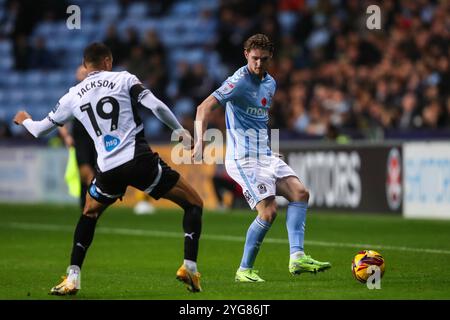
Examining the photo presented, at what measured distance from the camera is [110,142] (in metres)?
8.80

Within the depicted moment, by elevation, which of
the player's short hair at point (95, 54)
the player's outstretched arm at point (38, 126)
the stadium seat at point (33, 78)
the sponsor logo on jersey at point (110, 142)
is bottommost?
the sponsor logo on jersey at point (110, 142)

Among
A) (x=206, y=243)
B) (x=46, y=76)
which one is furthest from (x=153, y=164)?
(x=46, y=76)

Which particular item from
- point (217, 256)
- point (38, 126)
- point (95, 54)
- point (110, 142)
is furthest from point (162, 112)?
point (217, 256)

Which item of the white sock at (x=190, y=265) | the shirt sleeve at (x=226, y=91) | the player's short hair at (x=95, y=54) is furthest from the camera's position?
the shirt sleeve at (x=226, y=91)

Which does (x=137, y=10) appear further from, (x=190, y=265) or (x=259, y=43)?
(x=190, y=265)

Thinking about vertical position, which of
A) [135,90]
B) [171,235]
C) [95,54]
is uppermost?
[95,54]

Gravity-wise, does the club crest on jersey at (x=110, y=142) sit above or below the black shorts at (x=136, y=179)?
above

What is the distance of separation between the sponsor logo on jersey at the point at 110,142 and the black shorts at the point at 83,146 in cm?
470

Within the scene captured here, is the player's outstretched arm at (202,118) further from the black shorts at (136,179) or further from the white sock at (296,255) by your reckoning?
the white sock at (296,255)

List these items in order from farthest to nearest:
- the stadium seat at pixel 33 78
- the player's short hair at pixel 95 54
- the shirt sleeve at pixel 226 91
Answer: the stadium seat at pixel 33 78 → the shirt sleeve at pixel 226 91 → the player's short hair at pixel 95 54

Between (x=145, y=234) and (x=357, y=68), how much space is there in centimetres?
790

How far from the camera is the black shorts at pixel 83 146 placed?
13.7 metres

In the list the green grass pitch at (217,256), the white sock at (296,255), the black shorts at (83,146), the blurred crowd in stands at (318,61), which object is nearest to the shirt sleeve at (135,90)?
the green grass pitch at (217,256)

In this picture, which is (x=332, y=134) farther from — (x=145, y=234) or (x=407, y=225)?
(x=145, y=234)
